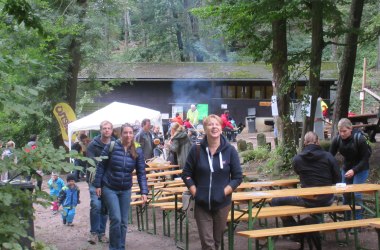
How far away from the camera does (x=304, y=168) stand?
27.8 ft

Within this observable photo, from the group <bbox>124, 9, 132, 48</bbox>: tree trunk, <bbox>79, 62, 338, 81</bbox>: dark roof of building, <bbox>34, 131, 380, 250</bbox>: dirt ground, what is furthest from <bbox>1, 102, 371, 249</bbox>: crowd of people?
<bbox>124, 9, 132, 48</bbox>: tree trunk

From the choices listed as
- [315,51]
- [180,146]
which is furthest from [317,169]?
[315,51]

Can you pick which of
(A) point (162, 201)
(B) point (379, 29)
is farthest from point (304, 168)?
(B) point (379, 29)

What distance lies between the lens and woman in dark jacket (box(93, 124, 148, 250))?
25.6 ft

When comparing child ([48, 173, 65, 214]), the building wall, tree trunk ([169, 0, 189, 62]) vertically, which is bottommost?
child ([48, 173, 65, 214])

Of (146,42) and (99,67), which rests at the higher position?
(146,42)

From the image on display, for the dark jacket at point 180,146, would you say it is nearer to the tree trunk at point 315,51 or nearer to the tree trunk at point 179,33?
the tree trunk at point 315,51

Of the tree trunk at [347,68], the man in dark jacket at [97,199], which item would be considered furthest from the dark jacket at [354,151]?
the tree trunk at [347,68]

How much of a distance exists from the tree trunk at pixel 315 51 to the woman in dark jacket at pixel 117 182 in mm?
6066

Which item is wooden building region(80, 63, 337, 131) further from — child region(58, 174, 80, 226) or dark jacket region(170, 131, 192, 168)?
child region(58, 174, 80, 226)

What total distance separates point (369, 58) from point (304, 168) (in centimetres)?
4215

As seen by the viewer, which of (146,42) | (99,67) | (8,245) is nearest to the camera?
(8,245)

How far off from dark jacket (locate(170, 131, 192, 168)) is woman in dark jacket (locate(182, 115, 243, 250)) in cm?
664

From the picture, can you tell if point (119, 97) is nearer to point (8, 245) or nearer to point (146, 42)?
point (146, 42)
